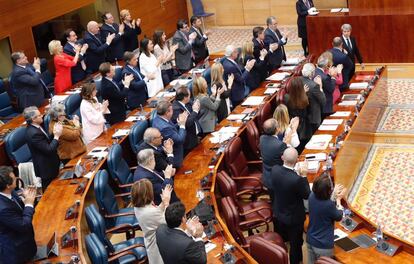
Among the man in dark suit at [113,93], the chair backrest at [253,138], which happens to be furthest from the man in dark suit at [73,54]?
the chair backrest at [253,138]

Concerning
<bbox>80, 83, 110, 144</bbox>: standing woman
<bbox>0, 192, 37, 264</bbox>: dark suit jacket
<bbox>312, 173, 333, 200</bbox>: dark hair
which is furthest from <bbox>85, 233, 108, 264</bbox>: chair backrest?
<bbox>80, 83, 110, 144</bbox>: standing woman

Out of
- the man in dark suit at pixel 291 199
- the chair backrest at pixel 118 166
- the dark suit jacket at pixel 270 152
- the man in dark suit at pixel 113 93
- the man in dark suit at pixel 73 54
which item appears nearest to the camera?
the man in dark suit at pixel 291 199

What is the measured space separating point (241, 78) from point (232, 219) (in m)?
4.50

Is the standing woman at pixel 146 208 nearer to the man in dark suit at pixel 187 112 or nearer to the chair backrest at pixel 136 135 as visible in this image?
the man in dark suit at pixel 187 112

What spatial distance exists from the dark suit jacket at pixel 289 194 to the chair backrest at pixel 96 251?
2.01 m

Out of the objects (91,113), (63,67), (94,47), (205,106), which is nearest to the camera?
(91,113)

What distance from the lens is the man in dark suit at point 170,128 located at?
832 cm

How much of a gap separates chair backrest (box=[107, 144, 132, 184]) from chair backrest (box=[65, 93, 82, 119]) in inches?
78.7

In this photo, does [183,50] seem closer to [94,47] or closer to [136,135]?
[94,47]

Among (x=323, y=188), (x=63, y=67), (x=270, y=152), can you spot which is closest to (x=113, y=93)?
(x=63, y=67)

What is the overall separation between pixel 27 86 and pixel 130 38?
386 centimetres

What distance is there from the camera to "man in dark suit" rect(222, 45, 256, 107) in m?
10.9

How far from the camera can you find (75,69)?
41.0 ft

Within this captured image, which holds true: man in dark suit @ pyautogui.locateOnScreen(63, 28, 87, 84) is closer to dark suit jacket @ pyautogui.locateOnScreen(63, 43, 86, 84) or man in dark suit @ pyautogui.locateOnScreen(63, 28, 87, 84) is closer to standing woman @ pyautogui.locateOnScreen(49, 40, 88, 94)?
dark suit jacket @ pyautogui.locateOnScreen(63, 43, 86, 84)
